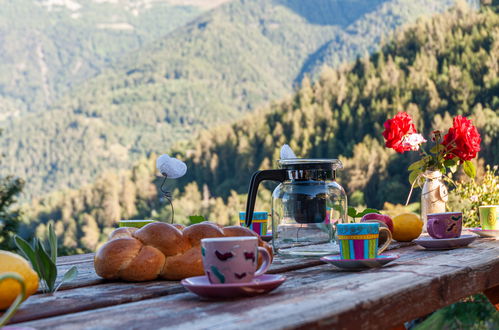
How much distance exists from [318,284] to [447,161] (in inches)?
64.7

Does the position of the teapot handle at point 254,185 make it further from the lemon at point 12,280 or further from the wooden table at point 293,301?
the lemon at point 12,280

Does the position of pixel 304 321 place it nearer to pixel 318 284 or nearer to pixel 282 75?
pixel 318 284

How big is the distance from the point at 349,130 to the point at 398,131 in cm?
2477

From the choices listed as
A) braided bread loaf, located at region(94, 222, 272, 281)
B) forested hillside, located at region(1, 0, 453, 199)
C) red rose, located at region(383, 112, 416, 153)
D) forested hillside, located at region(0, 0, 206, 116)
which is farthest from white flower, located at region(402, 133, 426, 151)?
forested hillside, located at region(0, 0, 206, 116)

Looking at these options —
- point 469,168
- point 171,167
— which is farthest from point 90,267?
point 469,168

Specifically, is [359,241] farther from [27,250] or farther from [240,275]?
[27,250]

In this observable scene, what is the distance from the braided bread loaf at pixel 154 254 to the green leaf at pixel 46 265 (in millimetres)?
149

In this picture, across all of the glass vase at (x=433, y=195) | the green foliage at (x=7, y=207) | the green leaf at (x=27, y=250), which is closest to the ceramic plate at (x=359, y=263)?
the green leaf at (x=27, y=250)

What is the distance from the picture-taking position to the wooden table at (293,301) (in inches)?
34.3

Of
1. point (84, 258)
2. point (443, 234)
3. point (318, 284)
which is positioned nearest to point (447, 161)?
point (443, 234)

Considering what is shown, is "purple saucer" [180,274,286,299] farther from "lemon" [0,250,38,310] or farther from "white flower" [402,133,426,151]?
"white flower" [402,133,426,151]

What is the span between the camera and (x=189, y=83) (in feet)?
229

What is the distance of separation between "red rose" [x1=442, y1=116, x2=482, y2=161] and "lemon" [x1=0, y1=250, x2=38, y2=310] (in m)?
1.90

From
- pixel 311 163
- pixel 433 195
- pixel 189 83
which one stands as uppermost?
pixel 189 83
